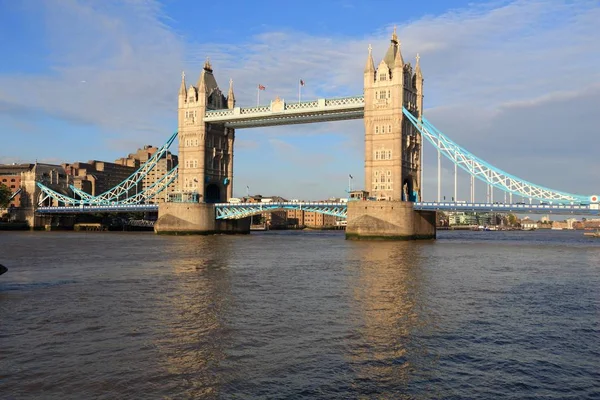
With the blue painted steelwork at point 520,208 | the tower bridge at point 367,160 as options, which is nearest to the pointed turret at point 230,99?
the tower bridge at point 367,160

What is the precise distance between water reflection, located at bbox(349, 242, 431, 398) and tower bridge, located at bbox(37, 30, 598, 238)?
47194mm

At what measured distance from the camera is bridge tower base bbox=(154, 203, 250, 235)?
105 m

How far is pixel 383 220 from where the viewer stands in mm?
83688

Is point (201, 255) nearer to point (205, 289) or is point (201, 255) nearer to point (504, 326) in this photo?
point (205, 289)

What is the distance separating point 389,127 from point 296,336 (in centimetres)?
7355

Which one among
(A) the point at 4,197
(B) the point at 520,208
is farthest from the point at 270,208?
(A) the point at 4,197

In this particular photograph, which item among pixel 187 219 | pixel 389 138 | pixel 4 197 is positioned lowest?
pixel 187 219

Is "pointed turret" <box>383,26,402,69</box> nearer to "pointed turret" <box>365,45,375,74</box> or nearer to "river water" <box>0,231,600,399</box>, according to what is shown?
"pointed turret" <box>365,45,375,74</box>

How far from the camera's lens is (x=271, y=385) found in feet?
48.9

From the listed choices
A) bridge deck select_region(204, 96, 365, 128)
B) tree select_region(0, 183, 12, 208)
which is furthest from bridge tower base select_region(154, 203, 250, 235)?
tree select_region(0, 183, 12, 208)

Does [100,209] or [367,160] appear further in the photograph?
[100,209]

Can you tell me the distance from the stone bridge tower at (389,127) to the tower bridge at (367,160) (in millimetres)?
152

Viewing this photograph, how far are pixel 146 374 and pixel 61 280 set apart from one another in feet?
69.5

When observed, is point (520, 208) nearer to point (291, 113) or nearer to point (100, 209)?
point (291, 113)
